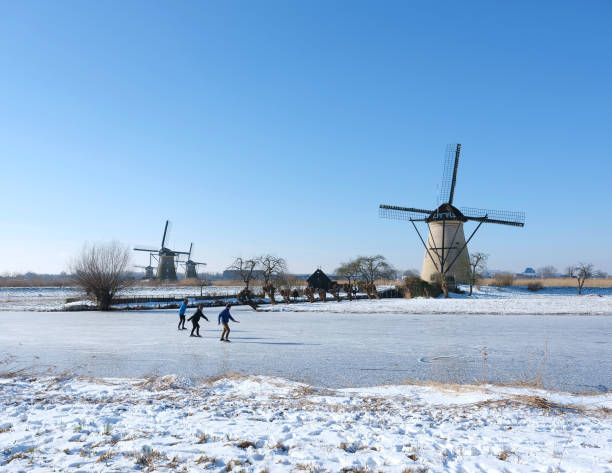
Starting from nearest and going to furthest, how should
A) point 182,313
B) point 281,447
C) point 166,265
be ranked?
point 281,447 < point 182,313 < point 166,265

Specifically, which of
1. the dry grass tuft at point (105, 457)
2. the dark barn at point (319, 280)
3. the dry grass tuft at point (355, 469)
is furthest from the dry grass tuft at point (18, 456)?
the dark barn at point (319, 280)

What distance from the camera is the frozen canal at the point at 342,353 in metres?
9.51

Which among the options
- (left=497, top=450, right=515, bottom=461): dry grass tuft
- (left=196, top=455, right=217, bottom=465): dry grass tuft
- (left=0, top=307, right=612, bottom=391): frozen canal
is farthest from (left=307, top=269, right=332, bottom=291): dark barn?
(left=196, top=455, right=217, bottom=465): dry grass tuft

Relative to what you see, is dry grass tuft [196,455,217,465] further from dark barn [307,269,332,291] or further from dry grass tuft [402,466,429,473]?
dark barn [307,269,332,291]

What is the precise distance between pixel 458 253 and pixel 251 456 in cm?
4329

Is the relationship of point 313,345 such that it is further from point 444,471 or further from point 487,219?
point 487,219

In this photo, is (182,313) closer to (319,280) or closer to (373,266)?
(319,280)

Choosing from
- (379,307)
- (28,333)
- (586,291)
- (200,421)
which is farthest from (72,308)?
(586,291)

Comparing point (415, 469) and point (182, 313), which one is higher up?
point (182, 313)

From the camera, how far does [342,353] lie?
40.6 feet

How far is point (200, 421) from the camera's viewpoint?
618cm

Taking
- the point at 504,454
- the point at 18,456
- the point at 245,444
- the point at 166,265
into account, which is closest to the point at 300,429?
the point at 245,444

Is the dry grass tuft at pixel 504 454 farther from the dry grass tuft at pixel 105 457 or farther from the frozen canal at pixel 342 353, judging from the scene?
the dry grass tuft at pixel 105 457

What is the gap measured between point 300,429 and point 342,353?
6736 millimetres
